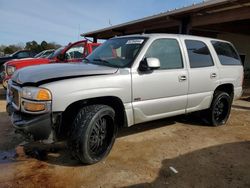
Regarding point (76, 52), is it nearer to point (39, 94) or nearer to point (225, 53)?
point (225, 53)

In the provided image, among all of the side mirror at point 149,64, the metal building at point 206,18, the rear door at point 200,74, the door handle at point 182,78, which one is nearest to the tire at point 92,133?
the side mirror at point 149,64

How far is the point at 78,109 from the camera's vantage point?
12.7 feet

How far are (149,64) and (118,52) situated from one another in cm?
82

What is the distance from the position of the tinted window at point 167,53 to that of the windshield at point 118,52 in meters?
0.22

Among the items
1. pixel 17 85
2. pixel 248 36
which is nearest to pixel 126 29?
pixel 248 36

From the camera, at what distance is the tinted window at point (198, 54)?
5.31 metres

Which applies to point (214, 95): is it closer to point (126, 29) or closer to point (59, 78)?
point (59, 78)

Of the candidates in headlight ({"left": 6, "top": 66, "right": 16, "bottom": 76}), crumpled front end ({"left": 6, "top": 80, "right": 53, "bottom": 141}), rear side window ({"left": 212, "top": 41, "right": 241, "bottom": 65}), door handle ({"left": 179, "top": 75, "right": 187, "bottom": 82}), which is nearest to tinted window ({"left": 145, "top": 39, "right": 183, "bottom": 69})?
door handle ({"left": 179, "top": 75, "right": 187, "bottom": 82})

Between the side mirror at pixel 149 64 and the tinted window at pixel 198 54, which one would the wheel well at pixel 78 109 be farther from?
the tinted window at pixel 198 54

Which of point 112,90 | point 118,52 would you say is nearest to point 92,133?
point 112,90

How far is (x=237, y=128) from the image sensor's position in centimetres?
619

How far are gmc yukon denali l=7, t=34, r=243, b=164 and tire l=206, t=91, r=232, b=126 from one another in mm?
34

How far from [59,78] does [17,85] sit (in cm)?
72

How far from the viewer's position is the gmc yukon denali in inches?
139
